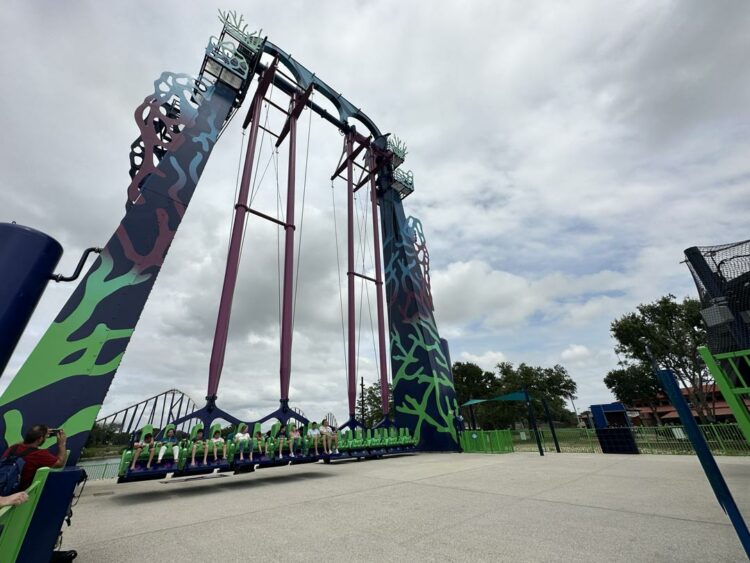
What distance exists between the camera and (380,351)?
16.5 m

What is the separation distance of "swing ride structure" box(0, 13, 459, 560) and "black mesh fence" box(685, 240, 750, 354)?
8.94m

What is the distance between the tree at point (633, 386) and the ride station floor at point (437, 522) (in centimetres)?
3640

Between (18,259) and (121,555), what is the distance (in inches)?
124

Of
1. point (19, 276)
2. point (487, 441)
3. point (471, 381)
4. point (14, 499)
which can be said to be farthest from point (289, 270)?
point (471, 381)

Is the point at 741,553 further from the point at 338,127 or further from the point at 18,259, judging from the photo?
the point at 338,127

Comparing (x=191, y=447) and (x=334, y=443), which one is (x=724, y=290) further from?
(x=191, y=447)

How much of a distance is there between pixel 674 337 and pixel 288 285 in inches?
1122

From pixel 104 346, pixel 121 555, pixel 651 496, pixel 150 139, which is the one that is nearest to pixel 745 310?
pixel 651 496

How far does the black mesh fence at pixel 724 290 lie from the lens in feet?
17.7

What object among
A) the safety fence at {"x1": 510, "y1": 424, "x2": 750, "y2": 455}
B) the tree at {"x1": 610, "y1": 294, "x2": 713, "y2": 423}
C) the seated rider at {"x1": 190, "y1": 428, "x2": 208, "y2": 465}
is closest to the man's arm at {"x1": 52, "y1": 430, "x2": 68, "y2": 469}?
the seated rider at {"x1": 190, "y1": 428, "x2": 208, "y2": 465}

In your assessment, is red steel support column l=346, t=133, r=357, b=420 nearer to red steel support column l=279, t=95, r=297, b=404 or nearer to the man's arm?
red steel support column l=279, t=95, r=297, b=404

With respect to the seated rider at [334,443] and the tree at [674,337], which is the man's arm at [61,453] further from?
the tree at [674,337]

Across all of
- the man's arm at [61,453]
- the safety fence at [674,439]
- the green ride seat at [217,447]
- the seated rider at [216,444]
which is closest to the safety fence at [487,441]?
the safety fence at [674,439]

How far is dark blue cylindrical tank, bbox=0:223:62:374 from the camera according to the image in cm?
258
